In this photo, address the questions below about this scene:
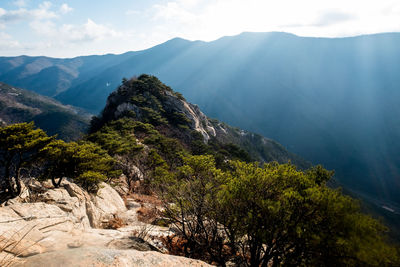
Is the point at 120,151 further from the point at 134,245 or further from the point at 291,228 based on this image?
the point at 291,228

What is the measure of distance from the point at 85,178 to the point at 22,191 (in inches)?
166

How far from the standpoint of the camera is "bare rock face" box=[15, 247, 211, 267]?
4.85 metres

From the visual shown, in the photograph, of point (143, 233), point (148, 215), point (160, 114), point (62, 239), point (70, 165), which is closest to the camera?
point (62, 239)

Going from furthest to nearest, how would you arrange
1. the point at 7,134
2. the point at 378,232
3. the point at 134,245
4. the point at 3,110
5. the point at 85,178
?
the point at 3,110 → the point at 85,178 → the point at 7,134 → the point at 134,245 → the point at 378,232

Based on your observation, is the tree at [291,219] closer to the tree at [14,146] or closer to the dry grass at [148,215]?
the dry grass at [148,215]

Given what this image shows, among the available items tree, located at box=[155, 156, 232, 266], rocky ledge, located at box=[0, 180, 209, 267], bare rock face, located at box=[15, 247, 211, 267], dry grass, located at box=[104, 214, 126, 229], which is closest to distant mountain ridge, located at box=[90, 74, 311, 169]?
dry grass, located at box=[104, 214, 126, 229]

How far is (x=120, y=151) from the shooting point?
2755 cm

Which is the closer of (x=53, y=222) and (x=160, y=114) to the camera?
(x=53, y=222)

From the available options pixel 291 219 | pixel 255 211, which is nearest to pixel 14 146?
pixel 255 211

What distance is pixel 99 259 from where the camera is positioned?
518cm

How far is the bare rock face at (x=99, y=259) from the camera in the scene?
4.85 meters

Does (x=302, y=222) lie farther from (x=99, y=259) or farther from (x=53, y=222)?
(x=53, y=222)

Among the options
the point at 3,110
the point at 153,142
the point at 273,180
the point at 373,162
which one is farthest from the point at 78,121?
the point at 373,162

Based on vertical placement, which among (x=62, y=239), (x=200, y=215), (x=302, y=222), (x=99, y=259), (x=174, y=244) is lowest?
(x=174, y=244)
